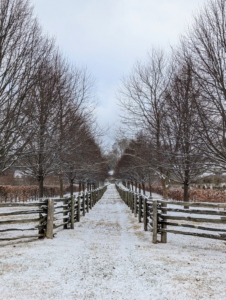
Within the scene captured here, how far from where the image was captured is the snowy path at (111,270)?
4.13 meters

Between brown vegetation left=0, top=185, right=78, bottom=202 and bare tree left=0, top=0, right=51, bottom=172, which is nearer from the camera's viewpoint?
bare tree left=0, top=0, right=51, bottom=172

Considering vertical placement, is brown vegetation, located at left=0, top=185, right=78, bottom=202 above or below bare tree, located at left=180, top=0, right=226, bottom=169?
below

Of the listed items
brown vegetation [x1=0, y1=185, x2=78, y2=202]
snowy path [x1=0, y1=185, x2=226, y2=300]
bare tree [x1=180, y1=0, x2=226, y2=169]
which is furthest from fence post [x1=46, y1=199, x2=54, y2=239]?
brown vegetation [x1=0, y1=185, x2=78, y2=202]

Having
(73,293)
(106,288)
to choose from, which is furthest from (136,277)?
(73,293)

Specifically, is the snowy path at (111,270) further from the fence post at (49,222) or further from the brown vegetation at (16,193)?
the brown vegetation at (16,193)

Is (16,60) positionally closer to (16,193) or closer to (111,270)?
(111,270)

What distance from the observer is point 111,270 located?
200 inches

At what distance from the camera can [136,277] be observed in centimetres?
476

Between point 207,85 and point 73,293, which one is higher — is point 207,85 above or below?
above

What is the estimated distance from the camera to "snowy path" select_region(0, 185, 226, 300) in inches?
163

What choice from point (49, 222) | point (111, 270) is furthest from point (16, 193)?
point (111, 270)

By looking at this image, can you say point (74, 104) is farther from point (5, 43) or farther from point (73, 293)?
point (73, 293)

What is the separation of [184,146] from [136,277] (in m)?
7.74

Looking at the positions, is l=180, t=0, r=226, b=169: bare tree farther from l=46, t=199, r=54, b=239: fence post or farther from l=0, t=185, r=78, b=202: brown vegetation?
l=0, t=185, r=78, b=202: brown vegetation
